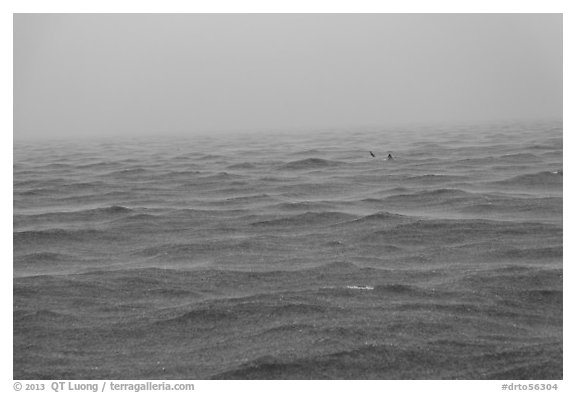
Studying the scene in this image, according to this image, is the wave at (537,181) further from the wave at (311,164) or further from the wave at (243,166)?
the wave at (243,166)

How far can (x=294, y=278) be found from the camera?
6.25 meters

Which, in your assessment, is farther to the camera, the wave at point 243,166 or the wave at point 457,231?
the wave at point 243,166

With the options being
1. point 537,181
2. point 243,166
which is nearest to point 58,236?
point 243,166

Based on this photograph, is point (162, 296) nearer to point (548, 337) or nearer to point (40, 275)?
point (40, 275)

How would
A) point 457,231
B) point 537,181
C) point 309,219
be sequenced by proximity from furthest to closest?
point 537,181
point 309,219
point 457,231

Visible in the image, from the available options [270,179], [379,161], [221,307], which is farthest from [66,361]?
[379,161]

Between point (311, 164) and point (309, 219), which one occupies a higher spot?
point (311, 164)

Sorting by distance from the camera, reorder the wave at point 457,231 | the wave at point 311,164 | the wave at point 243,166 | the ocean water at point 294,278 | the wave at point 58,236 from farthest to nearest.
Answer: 1. the wave at point 243,166
2. the wave at point 311,164
3. the wave at point 58,236
4. the wave at point 457,231
5. the ocean water at point 294,278

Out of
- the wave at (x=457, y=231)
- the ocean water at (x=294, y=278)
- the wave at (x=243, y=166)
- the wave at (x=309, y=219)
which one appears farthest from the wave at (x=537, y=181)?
the wave at (x=243, y=166)

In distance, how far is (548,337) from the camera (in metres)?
4.79

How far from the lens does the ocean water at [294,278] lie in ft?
14.9

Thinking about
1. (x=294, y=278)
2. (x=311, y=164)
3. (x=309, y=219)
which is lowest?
(x=294, y=278)

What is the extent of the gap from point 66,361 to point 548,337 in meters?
3.25

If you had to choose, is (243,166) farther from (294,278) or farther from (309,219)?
(294,278)
